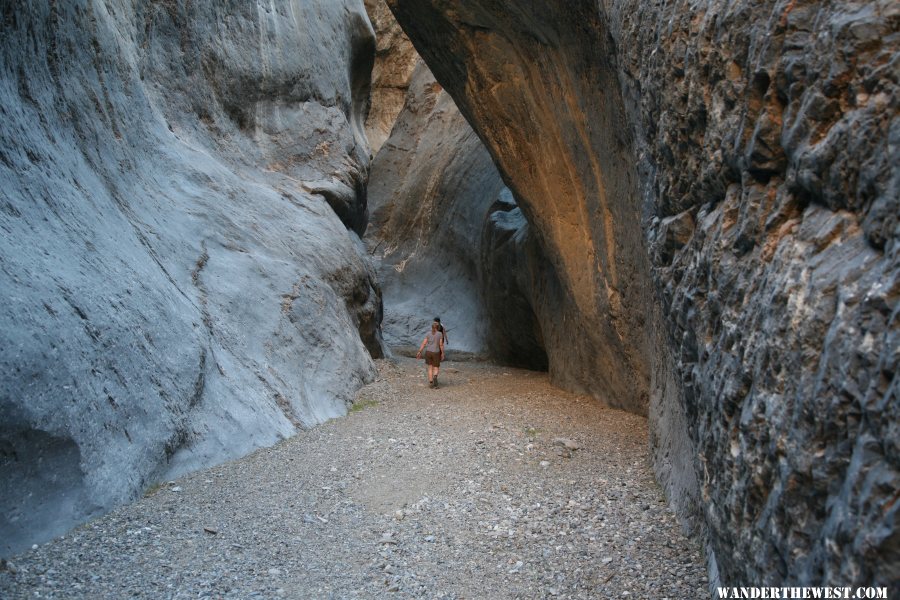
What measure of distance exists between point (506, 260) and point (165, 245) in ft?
25.0

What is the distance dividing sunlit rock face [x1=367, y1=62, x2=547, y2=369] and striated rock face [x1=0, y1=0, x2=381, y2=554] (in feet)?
9.70

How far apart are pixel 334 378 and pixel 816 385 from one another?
8367 millimetres

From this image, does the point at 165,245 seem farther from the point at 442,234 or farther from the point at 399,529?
the point at 442,234

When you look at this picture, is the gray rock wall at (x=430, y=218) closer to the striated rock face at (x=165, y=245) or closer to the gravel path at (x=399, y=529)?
the striated rock face at (x=165, y=245)

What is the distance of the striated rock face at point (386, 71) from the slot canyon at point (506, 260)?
10.4m

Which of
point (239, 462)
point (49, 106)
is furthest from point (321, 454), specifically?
point (49, 106)

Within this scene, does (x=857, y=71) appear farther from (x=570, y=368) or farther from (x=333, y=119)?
(x=333, y=119)

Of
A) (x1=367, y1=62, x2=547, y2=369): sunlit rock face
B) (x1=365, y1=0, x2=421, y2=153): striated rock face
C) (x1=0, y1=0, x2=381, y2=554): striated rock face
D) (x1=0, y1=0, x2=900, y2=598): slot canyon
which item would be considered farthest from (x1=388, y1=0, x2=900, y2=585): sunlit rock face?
(x1=365, y1=0, x2=421, y2=153): striated rock face

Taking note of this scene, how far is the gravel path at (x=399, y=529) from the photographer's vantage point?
4438 millimetres

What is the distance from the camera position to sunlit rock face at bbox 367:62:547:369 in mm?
16109

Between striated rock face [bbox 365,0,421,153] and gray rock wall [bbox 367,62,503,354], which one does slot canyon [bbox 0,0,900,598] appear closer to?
gray rock wall [bbox 367,62,503,354]

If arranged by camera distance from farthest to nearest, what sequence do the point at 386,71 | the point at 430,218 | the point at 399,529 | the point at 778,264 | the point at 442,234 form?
the point at 386,71, the point at 430,218, the point at 442,234, the point at 399,529, the point at 778,264

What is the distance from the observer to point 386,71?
2778 cm

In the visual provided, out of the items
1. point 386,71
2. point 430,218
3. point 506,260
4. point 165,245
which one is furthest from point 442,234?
point 165,245
